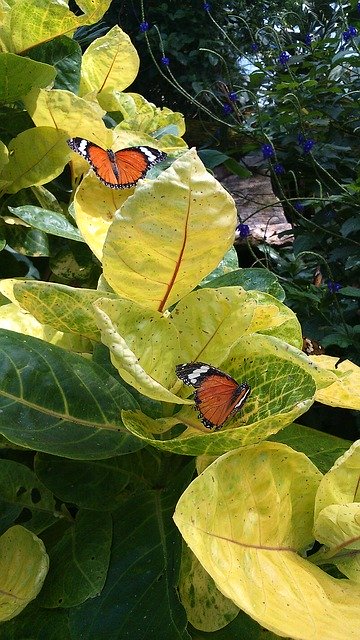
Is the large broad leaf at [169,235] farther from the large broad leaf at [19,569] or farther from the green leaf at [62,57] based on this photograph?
the green leaf at [62,57]

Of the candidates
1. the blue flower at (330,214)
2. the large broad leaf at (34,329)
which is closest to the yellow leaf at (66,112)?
the large broad leaf at (34,329)

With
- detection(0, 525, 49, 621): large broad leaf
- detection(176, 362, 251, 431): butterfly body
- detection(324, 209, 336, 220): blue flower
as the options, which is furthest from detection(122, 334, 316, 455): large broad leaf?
detection(324, 209, 336, 220): blue flower

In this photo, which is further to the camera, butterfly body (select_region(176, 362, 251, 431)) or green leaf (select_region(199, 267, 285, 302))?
green leaf (select_region(199, 267, 285, 302))

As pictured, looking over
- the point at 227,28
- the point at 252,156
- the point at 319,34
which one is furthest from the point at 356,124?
the point at 227,28

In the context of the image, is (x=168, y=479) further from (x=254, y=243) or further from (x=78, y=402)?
(x=254, y=243)

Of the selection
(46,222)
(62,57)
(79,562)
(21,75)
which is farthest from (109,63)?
(79,562)

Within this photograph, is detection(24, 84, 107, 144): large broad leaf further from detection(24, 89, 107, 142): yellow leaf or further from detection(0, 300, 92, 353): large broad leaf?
detection(0, 300, 92, 353): large broad leaf

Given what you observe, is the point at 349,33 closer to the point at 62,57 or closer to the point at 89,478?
the point at 62,57
